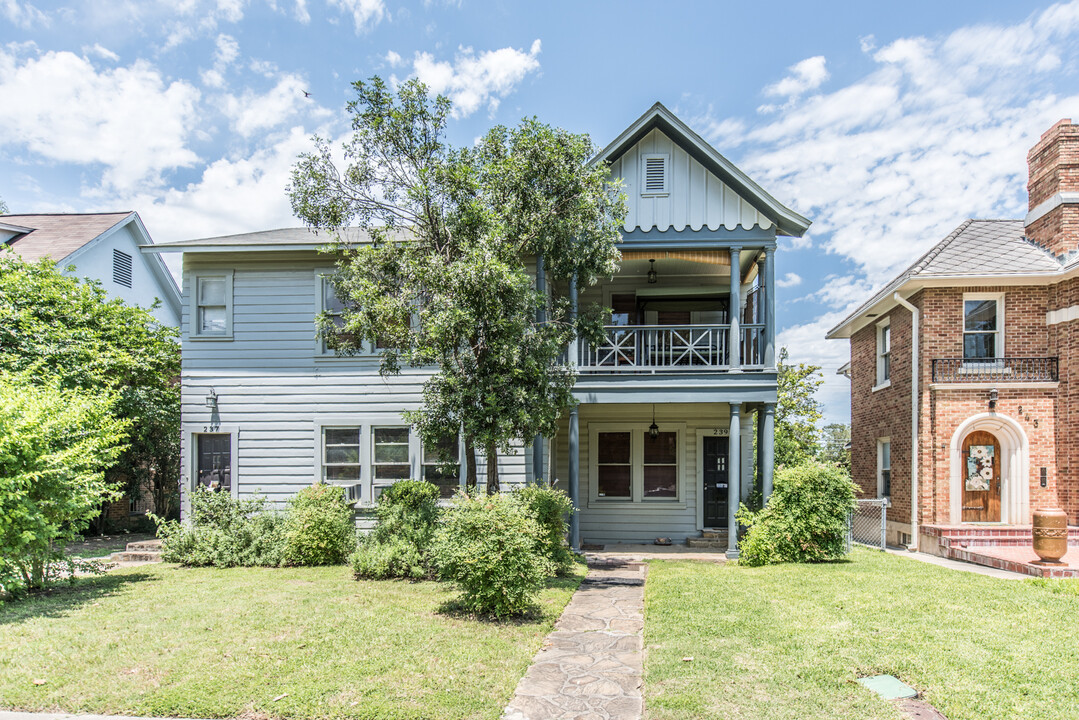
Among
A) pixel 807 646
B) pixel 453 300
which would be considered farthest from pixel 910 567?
pixel 453 300

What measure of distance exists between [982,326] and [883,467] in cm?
427

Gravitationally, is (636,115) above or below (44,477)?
above

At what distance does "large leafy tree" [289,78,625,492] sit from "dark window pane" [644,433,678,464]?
511cm

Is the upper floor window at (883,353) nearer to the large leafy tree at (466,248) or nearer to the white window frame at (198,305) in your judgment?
the large leafy tree at (466,248)

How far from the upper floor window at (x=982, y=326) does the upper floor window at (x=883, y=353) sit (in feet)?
6.74

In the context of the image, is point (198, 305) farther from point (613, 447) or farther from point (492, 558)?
point (492, 558)

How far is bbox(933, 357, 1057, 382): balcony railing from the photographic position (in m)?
13.5

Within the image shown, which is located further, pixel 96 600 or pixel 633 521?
pixel 633 521

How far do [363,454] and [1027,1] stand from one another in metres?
13.1

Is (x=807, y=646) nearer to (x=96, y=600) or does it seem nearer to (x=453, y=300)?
(x=453, y=300)

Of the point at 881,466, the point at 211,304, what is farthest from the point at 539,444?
the point at 881,466

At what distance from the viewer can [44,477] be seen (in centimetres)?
782

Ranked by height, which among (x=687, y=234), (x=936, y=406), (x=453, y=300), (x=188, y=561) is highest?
(x=687, y=234)

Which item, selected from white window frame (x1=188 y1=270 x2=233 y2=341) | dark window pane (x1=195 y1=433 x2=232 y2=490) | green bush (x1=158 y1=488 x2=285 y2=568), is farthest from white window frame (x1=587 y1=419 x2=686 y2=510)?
white window frame (x1=188 y1=270 x2=233 y2=341)
